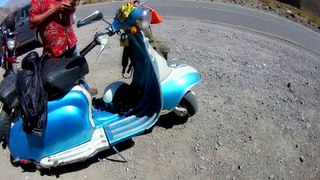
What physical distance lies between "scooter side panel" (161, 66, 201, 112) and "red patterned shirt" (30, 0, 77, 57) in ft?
3.85

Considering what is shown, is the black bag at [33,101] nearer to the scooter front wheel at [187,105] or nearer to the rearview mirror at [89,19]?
the rearview mirror at [89,19]

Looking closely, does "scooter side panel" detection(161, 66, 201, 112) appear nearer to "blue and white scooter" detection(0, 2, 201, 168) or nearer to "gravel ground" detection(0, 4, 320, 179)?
"blue and white scooter" detection(0, 2, 201, 168)

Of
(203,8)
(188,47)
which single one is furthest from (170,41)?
(203,8)

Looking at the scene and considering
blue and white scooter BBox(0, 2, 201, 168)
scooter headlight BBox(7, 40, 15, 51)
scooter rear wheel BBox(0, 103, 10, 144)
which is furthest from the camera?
scooter headlight BBox(7, 40, 15, 51)

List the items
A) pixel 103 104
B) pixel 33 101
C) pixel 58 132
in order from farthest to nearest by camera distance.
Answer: pixel 103 104 → pixel 58 132 → pixel 33 101

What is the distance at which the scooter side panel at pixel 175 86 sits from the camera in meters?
4.54

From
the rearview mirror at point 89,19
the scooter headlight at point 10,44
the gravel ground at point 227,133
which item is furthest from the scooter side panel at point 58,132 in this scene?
the scooter headlight at point 10,44

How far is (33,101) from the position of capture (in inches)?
155

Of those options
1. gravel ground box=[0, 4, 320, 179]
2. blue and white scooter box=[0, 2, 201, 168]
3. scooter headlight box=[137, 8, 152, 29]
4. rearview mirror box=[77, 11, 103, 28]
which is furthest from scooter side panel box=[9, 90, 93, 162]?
scooter headlight box=[137, 8, 152, 29]

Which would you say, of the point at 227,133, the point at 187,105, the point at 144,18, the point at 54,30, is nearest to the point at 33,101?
the point at 54,30

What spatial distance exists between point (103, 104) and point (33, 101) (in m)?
1.10

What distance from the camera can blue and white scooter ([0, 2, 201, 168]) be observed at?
4.07 metres

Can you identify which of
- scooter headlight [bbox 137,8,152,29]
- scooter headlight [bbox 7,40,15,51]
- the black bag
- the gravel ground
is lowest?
the gravel ground

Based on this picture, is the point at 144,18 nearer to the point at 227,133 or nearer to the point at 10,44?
the point at 227,133
